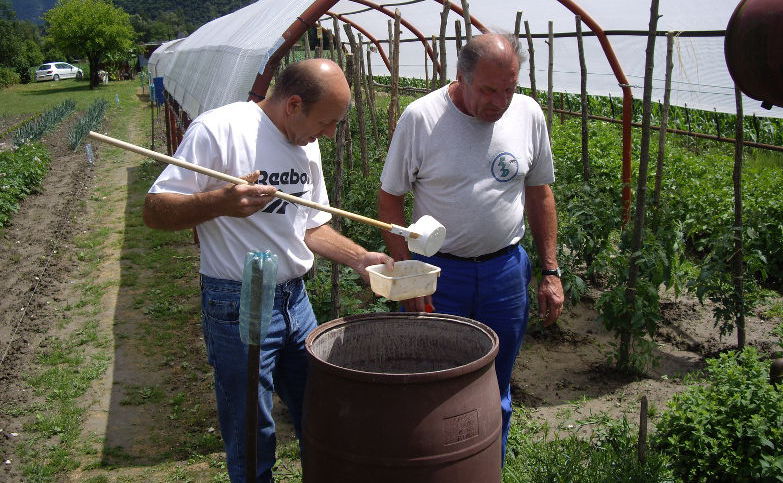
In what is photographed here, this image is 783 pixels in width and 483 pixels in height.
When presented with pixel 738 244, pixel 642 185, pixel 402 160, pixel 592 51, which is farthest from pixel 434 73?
pixel 402 160

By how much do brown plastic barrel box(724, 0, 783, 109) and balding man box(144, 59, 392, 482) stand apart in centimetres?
112

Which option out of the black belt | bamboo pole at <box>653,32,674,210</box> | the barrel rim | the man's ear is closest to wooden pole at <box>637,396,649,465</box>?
the black belt

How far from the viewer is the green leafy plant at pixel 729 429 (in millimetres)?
2924

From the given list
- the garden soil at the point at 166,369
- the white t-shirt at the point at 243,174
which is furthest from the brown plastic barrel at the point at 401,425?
the garden soil at the point at 166,369

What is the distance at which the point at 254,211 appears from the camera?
228 centimetres

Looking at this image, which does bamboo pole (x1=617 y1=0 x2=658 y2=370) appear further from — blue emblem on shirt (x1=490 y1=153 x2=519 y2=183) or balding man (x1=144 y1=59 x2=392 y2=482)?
balding man (x1=144 y1=59 x2=392 y2=482)

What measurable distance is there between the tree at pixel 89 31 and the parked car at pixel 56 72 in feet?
10.7

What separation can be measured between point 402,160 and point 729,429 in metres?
1.66

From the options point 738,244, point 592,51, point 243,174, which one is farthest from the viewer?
point 592,51

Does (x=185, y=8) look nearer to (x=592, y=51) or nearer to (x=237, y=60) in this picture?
(x=592, y=51)

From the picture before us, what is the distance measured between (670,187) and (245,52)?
11.6ft

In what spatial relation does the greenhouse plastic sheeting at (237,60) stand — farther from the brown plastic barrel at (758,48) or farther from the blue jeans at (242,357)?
the brown plastic barrel at (758,48)

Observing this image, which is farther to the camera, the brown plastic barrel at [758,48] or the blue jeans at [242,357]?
the blue jeans at [242,357]

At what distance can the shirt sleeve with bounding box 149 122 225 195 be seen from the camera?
7.69 ft
